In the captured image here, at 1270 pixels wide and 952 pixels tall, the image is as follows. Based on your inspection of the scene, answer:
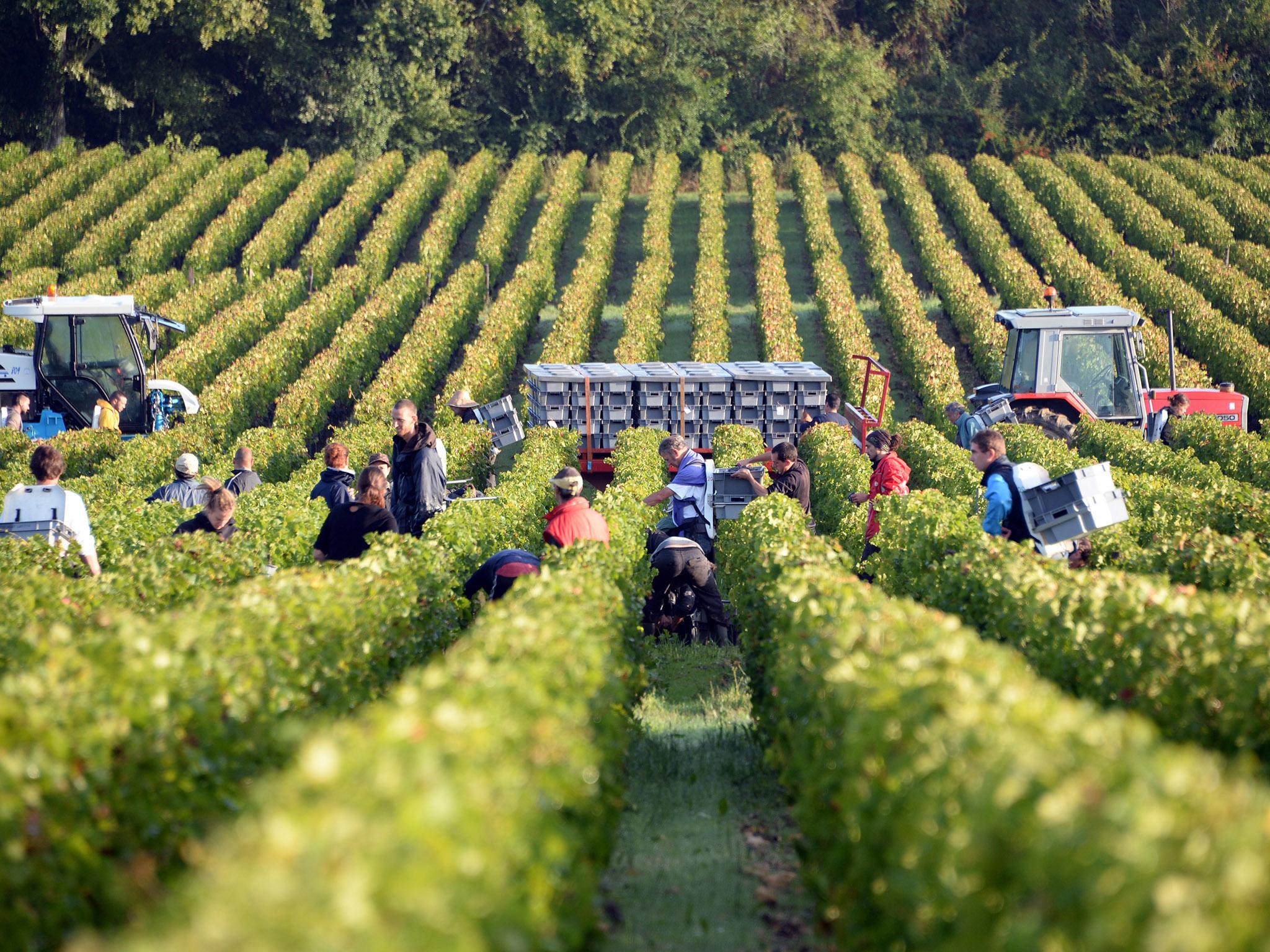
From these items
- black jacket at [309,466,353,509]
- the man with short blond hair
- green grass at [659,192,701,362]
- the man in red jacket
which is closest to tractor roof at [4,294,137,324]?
the man with short blond hair


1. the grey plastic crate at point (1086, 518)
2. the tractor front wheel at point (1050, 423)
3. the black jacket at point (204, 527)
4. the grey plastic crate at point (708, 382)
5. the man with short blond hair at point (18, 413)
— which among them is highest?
the grey plastic crate at point (1086, 518)

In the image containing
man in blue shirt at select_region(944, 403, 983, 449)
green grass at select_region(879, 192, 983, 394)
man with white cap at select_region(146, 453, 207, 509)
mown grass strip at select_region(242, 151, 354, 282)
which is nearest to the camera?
man with white cap at select_region(146, 453, 207, 509)

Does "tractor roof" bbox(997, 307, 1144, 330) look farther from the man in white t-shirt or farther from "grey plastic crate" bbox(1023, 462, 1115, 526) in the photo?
the man in white t-shirt

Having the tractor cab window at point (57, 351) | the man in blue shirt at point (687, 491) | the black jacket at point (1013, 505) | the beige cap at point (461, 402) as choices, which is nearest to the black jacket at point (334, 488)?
the man in blue shirt at point (687, 491)

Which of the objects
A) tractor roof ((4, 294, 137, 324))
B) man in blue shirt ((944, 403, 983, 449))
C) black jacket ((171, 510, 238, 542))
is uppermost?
tractor roof ((4, 294, 137, 324))

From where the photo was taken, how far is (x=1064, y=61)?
58781 millimetres

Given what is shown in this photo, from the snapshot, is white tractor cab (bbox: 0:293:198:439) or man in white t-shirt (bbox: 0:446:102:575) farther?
white tractor cab (bbox: 0:293:198:439)

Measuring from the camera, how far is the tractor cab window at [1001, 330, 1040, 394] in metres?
20.8

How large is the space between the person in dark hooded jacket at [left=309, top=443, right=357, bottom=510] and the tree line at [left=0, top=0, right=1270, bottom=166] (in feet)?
122

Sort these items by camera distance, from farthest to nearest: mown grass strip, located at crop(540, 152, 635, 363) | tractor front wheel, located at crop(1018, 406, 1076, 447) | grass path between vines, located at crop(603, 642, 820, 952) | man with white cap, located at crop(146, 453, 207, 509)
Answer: mown grass strip, located at crop(540, 152, 635, 363) → tractor front wheel, located at crop(1018, 406, 1076, 447) → man with white cap, located at crop(146, 453, 207, 509) → grass path between vines, located at crop(603, 642, 820, 952)

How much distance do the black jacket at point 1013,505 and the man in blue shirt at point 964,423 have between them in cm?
635

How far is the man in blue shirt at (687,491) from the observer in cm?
1360

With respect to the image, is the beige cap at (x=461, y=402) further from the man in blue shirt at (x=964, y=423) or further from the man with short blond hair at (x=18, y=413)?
the man in blue shirt at (x=964, y=423)

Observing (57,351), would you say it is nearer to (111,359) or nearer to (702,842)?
(111,359)
